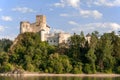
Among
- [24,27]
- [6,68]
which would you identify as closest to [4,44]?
[24,27]

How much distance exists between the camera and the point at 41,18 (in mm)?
115750

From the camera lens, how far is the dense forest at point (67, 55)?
96.4 m

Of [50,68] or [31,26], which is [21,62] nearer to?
[50,68]

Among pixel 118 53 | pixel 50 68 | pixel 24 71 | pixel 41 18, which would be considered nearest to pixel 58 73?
pixel 50 68

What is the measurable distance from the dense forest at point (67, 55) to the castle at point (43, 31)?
5842 mm

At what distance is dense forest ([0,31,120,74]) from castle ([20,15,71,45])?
584 cm

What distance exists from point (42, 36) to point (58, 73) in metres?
20.0

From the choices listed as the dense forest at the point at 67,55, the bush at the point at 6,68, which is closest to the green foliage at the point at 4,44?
the dense forest at the point at 67,55

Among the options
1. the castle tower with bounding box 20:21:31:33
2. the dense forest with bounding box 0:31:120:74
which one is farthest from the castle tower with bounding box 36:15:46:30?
the dense forest with bounding box 0:31:120:74

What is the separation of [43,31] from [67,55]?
13.6m

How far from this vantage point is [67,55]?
336ft

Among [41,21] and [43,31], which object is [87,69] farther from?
[41,21]

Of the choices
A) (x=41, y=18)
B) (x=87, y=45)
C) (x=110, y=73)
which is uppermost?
(x=41, y=18)

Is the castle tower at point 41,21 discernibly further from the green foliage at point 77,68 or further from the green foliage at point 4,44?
the green foliage at point 77,68
